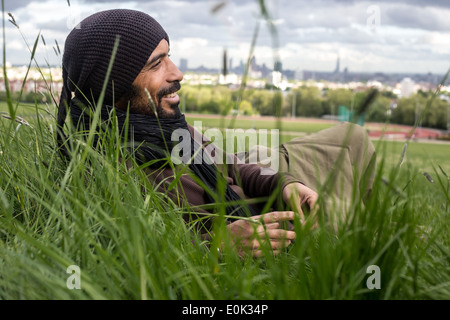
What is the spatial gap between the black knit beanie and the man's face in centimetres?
5

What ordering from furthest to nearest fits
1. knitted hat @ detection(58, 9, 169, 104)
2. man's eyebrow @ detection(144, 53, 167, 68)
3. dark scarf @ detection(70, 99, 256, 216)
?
man's eyebrow @ detection(144, 53, 167, 68) < knitted hat @ detection(58, 9, 169, 104) < dark scarf @ detection(70, 99, 256, 216)

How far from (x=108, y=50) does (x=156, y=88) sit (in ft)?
1.10

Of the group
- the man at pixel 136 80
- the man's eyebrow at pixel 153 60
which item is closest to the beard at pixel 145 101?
the man at pixel 136 80

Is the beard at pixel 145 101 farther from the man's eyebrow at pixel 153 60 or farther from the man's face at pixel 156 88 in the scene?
the man's eyebrow at pixel 153 60

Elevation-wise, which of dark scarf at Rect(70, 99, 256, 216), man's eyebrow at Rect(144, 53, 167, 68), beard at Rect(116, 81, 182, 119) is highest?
man's eyebrow at Rect(144, 53, 167, 68)

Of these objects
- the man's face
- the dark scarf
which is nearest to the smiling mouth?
the man's face

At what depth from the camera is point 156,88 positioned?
2861 millimetres

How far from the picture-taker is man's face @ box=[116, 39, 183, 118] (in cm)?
286

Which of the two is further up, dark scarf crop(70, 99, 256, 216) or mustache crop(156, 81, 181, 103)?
mustache crop(156, 81, 181, 103)

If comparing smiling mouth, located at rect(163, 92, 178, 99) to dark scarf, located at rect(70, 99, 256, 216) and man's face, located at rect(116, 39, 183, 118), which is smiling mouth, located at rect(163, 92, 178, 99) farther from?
dark scarf, located at rect(70, 99, 256, 216)

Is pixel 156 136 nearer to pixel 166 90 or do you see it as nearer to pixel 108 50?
pixel 166 90

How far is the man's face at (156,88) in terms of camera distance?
2.86 m

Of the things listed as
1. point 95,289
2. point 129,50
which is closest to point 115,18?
point 129,50

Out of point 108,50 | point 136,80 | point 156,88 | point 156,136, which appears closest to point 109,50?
point 108,50
